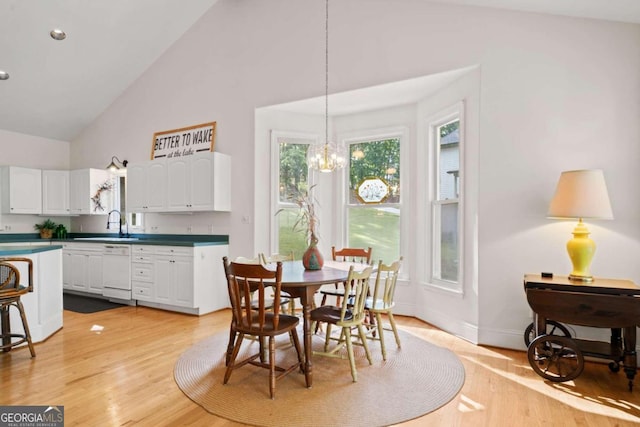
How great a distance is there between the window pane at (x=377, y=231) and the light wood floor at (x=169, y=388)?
1283mm

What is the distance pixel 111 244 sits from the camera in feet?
17.3

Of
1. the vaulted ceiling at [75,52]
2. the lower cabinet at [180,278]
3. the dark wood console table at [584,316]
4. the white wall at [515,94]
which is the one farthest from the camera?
the vaulted ceiling at [75,52]

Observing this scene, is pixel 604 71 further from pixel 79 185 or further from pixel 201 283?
pixel 79 185

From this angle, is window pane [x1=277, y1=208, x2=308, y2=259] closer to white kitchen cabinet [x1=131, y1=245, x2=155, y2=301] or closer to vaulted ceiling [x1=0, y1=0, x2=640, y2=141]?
white kitchen cabinet [x1=131, y1=245, x2=155, y2=301]

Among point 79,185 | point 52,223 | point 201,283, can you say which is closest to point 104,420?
point 201,283

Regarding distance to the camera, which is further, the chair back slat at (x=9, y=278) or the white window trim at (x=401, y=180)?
the white window trim at (x=401, y=180)

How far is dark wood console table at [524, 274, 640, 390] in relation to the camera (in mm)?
2629

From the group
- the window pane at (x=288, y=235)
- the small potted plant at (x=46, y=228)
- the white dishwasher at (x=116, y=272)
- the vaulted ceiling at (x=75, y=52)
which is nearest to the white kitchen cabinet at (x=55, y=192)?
the small potted plant at (x=46, y=228)

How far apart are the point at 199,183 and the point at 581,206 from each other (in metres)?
4.19

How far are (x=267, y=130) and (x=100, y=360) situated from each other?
3.25 metres

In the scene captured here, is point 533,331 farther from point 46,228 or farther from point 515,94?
point 46,228

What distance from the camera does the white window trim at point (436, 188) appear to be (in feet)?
12.6

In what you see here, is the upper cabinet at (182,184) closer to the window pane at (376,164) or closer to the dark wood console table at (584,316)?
the window pane at (376,164)

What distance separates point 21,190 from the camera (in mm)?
6090
